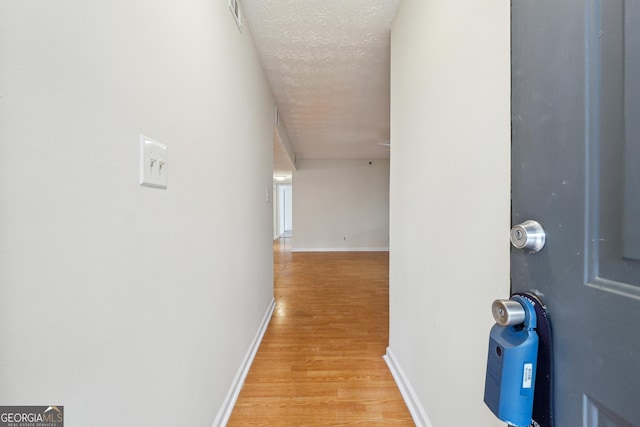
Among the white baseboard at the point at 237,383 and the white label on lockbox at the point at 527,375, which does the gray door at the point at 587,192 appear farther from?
the white baseboard at the point at 237,383

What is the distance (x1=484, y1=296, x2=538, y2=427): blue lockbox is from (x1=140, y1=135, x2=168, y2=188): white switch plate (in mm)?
992

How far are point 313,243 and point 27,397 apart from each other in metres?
6.94

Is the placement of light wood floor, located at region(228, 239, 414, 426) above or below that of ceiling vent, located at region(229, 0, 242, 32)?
below

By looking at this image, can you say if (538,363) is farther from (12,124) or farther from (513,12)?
(12,124)

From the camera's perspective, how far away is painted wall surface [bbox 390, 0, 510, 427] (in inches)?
32.1

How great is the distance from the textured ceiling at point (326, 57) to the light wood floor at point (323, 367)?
8.08ft

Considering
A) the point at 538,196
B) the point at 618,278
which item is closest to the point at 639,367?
the point at 618,278

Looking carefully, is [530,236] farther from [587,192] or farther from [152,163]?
[152,163]

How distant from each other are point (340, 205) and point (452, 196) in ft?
20.7

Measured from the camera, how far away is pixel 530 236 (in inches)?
20.5

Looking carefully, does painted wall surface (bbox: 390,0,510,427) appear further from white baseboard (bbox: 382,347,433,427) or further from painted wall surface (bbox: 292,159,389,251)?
painted wall surface (bbox: 292,159,389,251)

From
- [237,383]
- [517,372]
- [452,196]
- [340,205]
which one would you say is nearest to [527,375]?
[517,372]

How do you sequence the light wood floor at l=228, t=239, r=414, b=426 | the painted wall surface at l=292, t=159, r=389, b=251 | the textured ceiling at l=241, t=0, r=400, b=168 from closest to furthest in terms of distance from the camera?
the light wood floor at l=228, t=239, r=414, b=426 < the textured ceiling at l=241, t=0, r=400, b=168 < the painted wall surface at l=292, t=159, r=389, b=251

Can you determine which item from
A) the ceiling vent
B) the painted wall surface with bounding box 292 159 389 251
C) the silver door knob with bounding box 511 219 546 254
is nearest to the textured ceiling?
the ceiling vent
